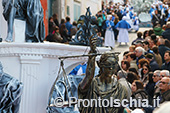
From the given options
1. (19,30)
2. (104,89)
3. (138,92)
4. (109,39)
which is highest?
(109,39)

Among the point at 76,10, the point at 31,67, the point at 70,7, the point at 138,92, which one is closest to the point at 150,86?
the point at 138,92

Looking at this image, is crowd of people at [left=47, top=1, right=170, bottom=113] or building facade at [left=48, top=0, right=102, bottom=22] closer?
crowd of people at [left=47, top=1, right=170, bottom=113]

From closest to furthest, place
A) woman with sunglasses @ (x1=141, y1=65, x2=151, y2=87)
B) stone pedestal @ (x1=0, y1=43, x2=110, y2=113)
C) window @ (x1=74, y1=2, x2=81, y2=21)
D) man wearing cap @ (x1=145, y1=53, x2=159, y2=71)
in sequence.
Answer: stone pedestal @ (x1=0, y1=43, x2=110, y2=113) → woman with sunglasses @ (x1=141, y1=65, x2=151, y2=87) → man wearing cap @ (x1=145, y1=53, x2=159, y2=71) → window @ (x1=74, y1=2, x2=81, y2=21)

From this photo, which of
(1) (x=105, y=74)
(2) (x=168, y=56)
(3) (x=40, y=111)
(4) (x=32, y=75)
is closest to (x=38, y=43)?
(4) (x=32, y=75)

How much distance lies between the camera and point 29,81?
17.2 ft

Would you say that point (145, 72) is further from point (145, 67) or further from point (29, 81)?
point (29, 81)

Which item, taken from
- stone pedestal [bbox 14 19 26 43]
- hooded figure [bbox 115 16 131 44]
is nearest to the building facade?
hooded figure [bbox 115 16 131 44]

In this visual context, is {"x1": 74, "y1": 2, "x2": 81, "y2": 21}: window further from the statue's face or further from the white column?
the statue's face

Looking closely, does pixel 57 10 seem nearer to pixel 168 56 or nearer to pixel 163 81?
pixel 168 56

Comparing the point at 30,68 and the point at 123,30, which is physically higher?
the point at 123,30

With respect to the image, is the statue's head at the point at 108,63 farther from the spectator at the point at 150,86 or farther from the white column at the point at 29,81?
the spectator at the point at 150,86

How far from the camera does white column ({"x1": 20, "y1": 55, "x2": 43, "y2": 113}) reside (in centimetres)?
521

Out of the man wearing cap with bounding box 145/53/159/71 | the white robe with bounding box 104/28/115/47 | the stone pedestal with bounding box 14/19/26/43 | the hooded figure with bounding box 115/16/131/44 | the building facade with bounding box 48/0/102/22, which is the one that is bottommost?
the man wearing cap with bounding box 145/53/159/71

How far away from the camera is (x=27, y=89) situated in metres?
5.23
